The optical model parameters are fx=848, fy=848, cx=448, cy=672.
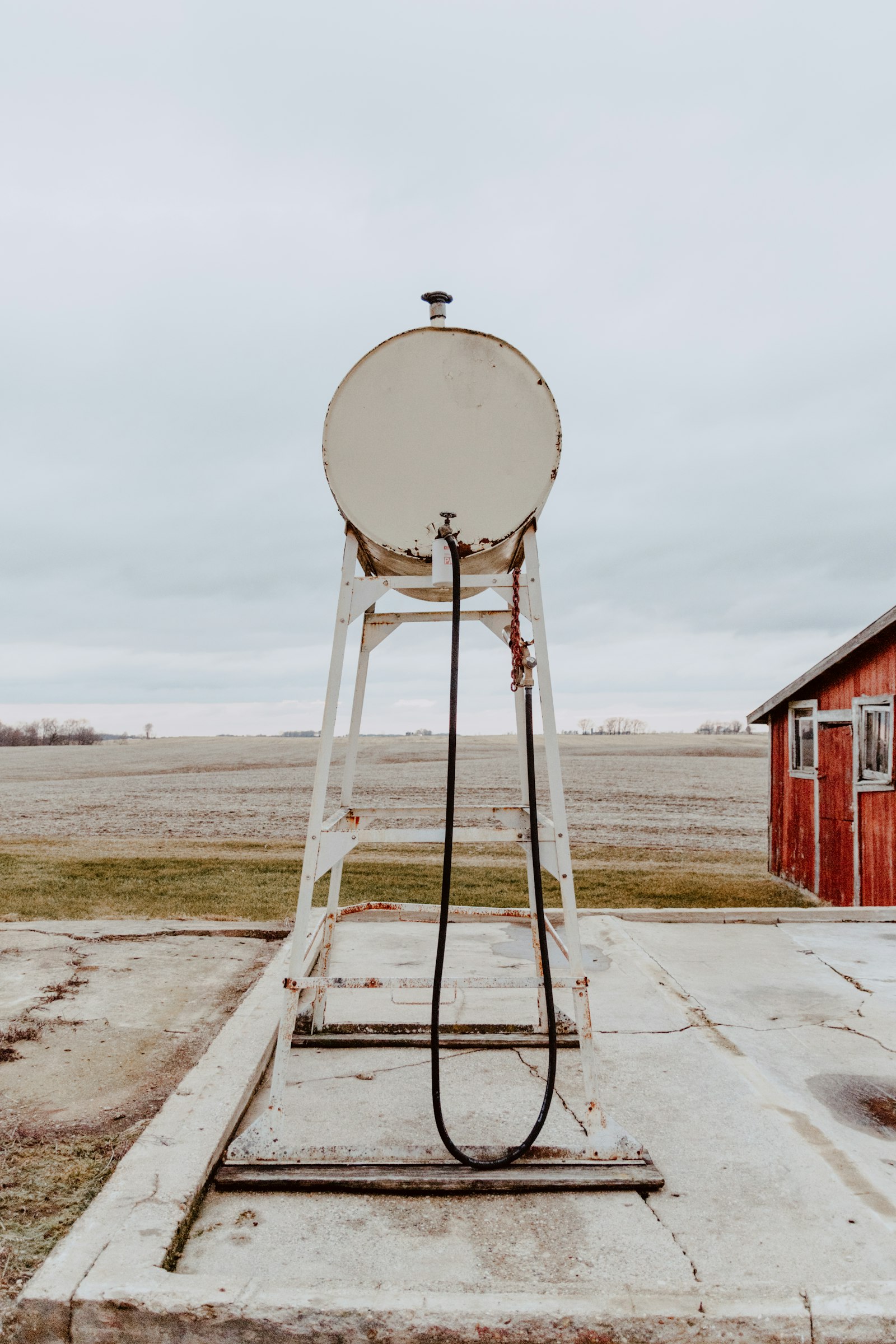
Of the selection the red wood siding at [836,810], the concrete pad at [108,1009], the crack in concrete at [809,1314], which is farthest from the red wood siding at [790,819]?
the crack in concrete at [809,1314]

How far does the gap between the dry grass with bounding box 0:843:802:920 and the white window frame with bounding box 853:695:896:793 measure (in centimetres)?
213

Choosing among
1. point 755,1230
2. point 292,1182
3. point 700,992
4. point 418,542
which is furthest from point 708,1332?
point 700,992

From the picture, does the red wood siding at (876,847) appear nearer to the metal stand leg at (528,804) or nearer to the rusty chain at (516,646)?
the metal stand leg at (528,804)

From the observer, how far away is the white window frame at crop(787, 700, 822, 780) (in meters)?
12.6

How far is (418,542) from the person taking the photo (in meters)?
3.79

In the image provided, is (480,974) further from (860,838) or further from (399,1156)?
(860,838)

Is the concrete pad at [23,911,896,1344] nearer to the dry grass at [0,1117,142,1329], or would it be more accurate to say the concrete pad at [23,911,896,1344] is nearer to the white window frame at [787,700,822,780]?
the dry grass at [0,1117,142,1329]

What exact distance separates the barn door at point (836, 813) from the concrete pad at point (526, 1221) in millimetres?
7200

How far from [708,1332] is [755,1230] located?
2.06ft

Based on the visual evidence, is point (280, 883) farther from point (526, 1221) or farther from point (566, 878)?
point (526, 1221)

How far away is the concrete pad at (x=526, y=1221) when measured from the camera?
245 cm

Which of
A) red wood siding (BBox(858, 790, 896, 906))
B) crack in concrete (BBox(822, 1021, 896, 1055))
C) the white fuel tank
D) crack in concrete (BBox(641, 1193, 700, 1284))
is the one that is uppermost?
the white fuel tank

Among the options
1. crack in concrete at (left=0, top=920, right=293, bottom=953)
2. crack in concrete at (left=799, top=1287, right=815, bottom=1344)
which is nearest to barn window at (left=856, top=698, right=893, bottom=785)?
crack in concrete at (left=0, top=920, right=293, bottom=953)

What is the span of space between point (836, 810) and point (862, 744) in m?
1.21
